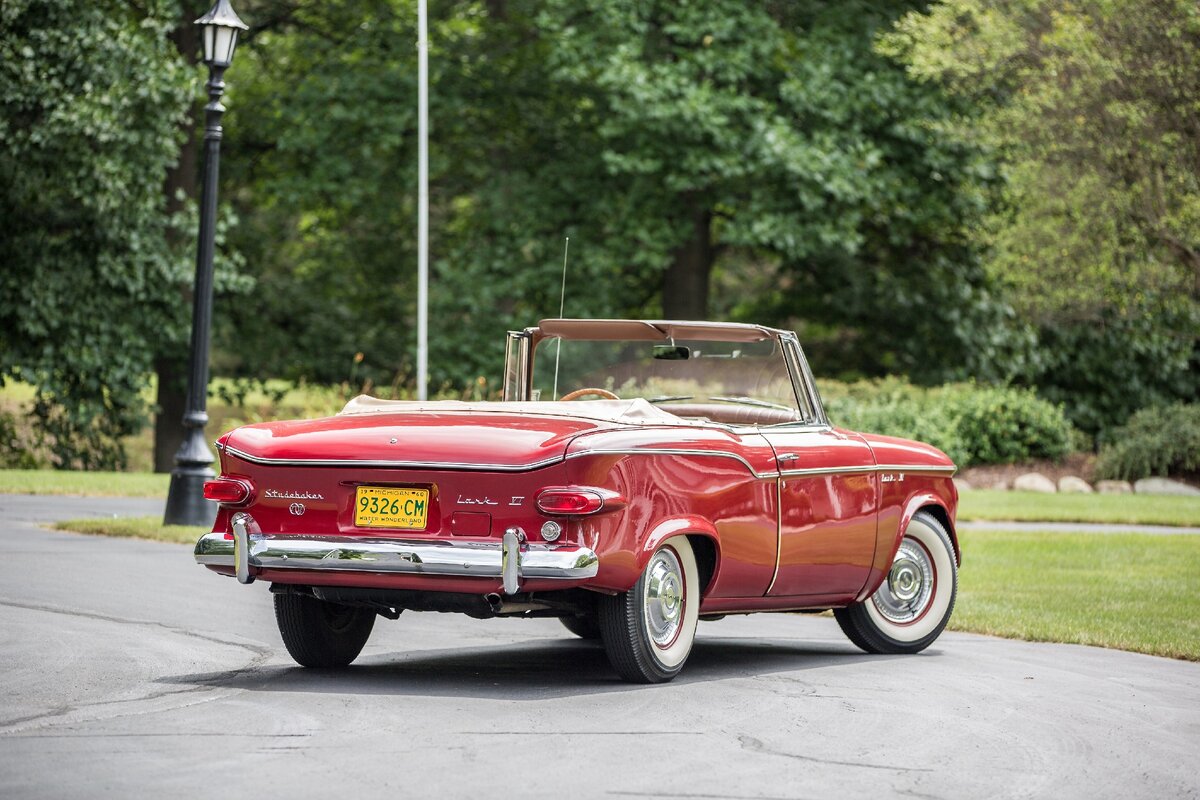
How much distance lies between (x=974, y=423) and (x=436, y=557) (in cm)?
2037

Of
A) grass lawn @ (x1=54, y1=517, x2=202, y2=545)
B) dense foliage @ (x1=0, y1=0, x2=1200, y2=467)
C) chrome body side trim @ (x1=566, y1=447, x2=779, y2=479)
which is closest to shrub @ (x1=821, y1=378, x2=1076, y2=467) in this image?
dense foliage @ (x1=0, y1=0, x2=1200, y2=467)

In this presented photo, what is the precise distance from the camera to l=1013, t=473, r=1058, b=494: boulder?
25.7 meters

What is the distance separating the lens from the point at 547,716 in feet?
23.7

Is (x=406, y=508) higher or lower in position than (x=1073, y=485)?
higher

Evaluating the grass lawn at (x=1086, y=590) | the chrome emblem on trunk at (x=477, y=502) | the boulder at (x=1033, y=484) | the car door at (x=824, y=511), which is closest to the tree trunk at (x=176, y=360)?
the boulder at (x=1033, y=484)

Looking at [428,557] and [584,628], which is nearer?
[428,557]

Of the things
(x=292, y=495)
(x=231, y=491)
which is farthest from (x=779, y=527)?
(x=231, y=491)

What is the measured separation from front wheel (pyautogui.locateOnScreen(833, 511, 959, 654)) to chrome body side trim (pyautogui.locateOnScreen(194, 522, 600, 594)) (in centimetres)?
254

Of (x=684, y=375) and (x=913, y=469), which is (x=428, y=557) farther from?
(x=913, y=469)

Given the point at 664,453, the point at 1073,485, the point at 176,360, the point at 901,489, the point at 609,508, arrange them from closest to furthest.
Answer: the point at 609,508 → the point at 664,453 → the point at 901,489 → the point at 1073,485 → the point at 176,360

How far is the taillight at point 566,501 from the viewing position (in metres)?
7.55

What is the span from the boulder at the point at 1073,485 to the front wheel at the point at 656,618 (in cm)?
1834

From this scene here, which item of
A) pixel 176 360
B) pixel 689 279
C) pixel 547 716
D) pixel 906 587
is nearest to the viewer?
pixel 547 716

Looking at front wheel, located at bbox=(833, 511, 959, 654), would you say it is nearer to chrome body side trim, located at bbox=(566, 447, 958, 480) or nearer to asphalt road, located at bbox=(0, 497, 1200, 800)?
asphalt road, located at bbox=(0, 497, 1200, 800)
